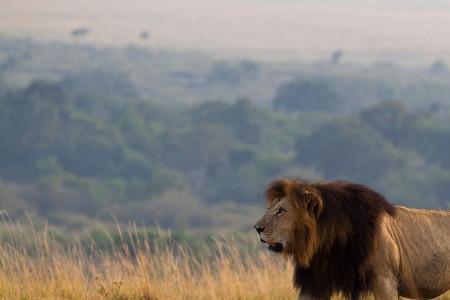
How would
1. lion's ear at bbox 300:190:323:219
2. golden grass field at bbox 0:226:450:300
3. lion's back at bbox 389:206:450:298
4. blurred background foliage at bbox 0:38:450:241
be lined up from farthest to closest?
1. blurred background foliage at bbox 0:38:450:241
2. golden grass field at bbox 0:226:450:300
3. lion's back at bbox 389:206:450:298
4. lion's ear at bbox 300:190:323:219

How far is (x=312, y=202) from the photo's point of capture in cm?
719

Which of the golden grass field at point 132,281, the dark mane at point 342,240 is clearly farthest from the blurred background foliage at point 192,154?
the dark mane at point 342,240

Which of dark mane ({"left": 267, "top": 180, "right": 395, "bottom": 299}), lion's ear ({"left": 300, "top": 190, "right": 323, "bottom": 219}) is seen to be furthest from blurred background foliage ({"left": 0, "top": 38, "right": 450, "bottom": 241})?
lion's ear ({"left": 300, "top": 190, "right": 323, "bottom": 219})

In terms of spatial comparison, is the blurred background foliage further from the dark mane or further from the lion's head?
the lion's head

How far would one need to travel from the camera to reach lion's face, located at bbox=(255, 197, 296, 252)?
278 inches

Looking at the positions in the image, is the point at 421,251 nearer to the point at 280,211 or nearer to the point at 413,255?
the point at 413,255

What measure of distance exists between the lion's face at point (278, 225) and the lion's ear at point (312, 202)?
0.29ft

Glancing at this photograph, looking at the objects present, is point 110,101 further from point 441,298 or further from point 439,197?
point 441,298

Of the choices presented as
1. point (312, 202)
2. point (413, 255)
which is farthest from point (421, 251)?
point (312, 202)

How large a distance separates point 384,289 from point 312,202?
66 centimetres

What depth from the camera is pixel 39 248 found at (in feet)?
33.3

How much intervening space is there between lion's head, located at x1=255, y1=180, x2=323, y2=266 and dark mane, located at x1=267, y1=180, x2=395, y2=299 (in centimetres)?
3

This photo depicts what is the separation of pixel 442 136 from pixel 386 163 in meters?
6.67

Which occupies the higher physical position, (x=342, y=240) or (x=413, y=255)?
(x=342, y=240)
